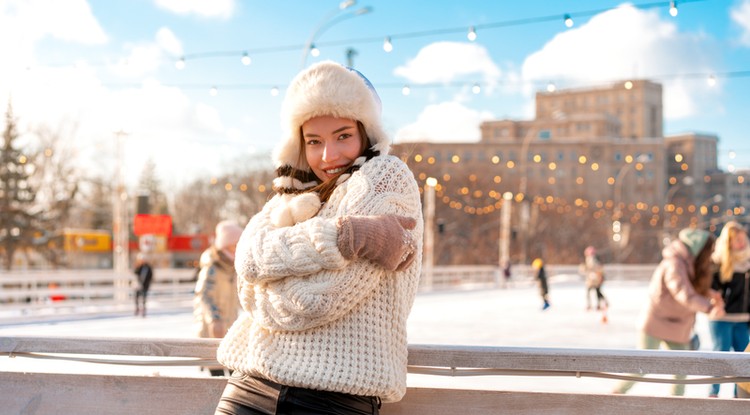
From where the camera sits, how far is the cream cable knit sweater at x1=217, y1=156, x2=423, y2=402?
185 cm

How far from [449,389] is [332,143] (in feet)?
2.63

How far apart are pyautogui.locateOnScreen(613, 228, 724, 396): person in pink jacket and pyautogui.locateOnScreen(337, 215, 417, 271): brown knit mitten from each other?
4063mm

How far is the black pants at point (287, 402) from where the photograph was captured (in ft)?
6.15

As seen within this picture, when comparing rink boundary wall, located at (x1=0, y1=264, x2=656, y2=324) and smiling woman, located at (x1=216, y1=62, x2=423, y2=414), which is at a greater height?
smiling woman, located at (x1=216, y1=62, x2=423, y2=414)

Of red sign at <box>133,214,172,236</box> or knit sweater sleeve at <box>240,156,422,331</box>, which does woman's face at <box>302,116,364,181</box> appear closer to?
knit sweater sleeve at <box>240,156,422,331</box>

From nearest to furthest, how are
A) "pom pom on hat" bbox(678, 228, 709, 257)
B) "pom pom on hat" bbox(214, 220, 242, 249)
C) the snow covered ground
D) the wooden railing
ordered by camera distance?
the wooden railing < "pom pom on hat" bbox(214, 220, 242, 249) < "pom pom on hat" bbox(678, 228, 709, 257) < the snow covered ground

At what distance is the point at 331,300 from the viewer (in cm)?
183

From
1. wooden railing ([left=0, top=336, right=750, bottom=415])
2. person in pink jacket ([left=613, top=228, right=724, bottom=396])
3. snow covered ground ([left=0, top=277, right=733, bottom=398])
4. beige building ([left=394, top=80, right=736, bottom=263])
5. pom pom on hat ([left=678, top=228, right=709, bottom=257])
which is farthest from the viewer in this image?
beige building ([left=394, top=80, right=736, bottom=263])

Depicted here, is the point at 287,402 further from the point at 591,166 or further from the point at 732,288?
the point at 591,166

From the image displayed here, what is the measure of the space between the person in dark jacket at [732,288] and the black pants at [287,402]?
5225 mm

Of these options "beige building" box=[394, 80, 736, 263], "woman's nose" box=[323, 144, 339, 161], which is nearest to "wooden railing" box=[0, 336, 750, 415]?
"woman's nose" box=[323, 144, 339, 161]

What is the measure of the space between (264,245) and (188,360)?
78 centimetres

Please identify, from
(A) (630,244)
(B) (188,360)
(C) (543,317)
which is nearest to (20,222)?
(C) (543,317)

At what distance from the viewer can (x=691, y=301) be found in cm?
537
